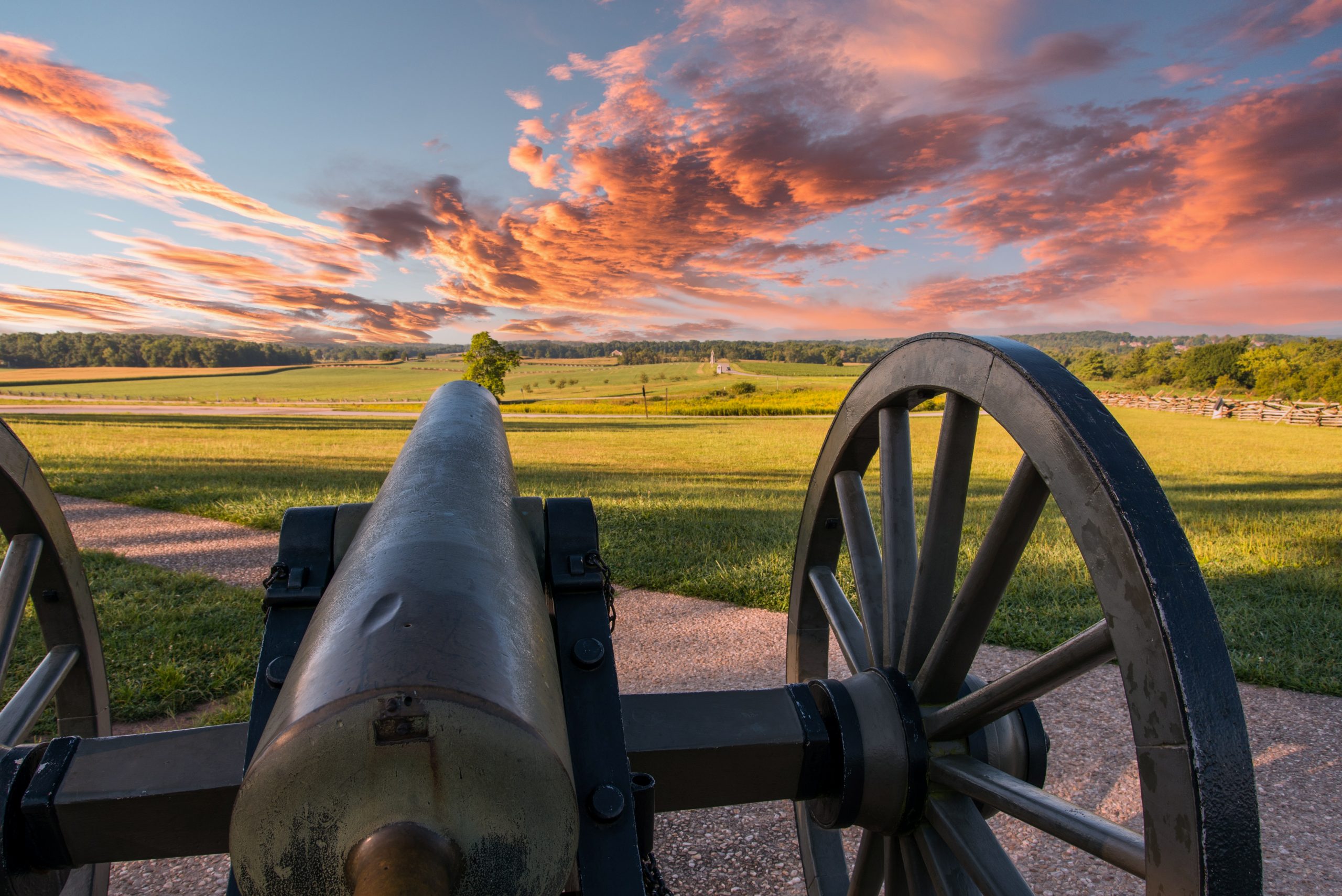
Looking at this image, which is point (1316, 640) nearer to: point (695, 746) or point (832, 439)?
point (832, 439)

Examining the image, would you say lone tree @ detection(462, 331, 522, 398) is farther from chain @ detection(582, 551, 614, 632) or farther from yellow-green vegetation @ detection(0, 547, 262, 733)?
chain @ detection(582, 551, 614, 632)

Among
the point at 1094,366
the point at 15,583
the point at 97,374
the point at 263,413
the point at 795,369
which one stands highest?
the point at 1094,366

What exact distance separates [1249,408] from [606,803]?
5423 centimetres

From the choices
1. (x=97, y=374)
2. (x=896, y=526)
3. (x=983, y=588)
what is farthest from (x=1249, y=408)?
(x=97, y=374)

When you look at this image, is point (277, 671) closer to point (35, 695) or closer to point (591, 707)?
point (591, 707)

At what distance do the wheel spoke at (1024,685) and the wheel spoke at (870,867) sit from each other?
19.9 inches

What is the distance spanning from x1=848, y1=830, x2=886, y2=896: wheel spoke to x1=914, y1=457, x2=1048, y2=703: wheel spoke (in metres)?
0.55

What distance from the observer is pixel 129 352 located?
9156 cm

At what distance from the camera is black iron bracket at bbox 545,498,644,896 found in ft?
4.97

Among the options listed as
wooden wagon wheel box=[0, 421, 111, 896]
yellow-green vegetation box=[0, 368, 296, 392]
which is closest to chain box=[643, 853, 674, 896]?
wooden wagon wheel box=[0, 421, 111, 896]

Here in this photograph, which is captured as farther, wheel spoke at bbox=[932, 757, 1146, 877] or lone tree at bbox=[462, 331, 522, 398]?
lone tree at bbox=[462, 331, 522, 398]

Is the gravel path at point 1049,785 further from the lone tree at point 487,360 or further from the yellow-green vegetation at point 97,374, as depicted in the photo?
the yellow-green vegetation at point 97,374

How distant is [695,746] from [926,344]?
114cm

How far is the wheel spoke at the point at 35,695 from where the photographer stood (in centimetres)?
215
